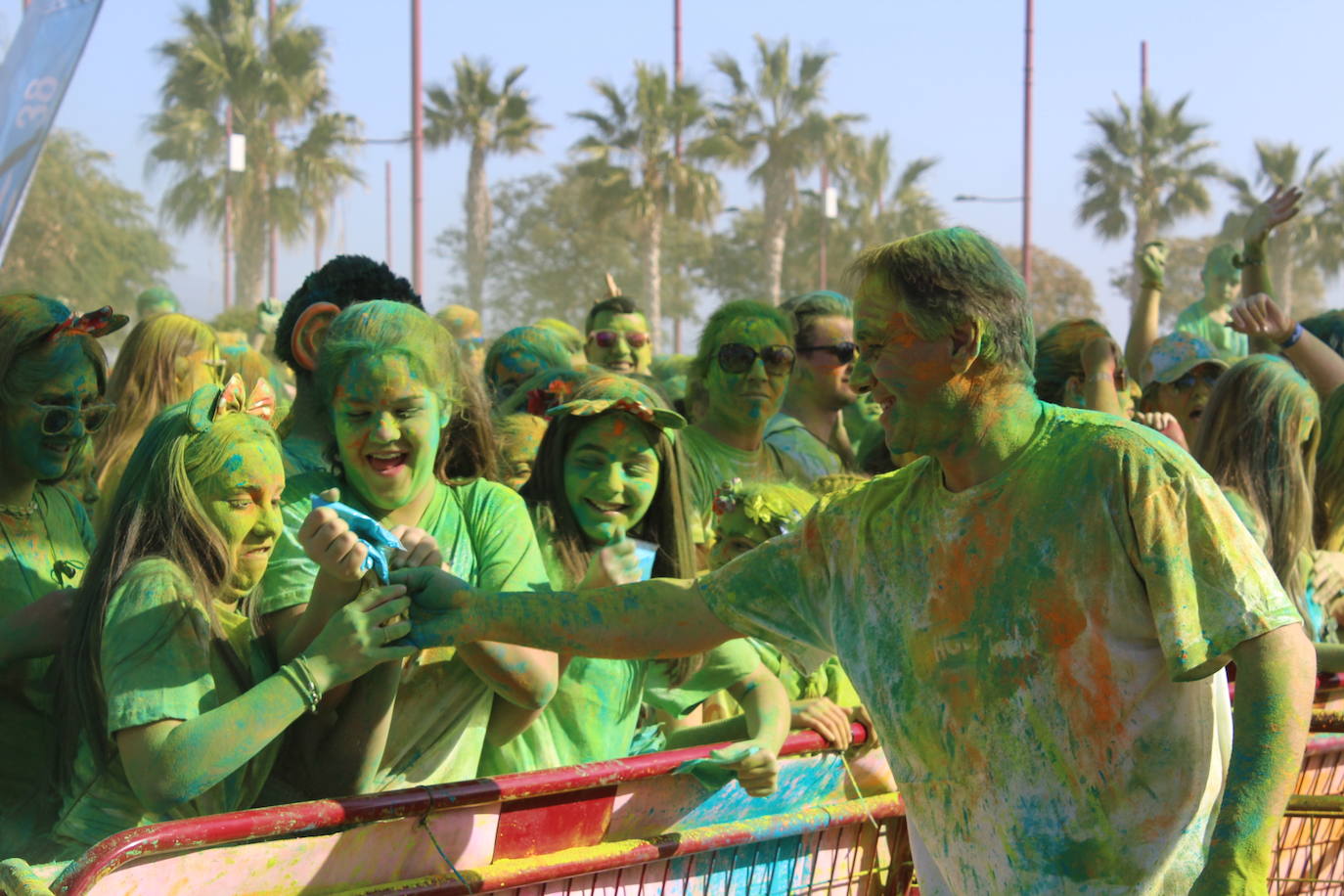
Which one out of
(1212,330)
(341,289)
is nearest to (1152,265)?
(1212,330)

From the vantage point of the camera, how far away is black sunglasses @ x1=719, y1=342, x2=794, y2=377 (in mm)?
6137

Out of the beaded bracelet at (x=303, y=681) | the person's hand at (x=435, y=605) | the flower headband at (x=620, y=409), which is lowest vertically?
the beaded bracelet at (x=303, y=681)

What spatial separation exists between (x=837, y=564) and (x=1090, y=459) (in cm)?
58

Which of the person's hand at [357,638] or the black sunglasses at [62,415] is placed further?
the black sunglasses at [62,415]

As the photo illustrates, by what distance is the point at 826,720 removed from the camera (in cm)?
396

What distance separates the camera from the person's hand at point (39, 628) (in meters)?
3.29

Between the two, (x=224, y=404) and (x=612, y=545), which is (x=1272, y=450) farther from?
(x=224, y=404)

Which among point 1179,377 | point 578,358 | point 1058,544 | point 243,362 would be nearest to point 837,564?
point 1058,544

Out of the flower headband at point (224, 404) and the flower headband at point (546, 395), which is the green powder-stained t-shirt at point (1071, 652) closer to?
the flower headband at point (224, 404)

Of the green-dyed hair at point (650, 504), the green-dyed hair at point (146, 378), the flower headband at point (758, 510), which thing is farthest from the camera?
the green-dyed hair at point (146, 378)

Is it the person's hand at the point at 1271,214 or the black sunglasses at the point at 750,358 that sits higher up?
the person's hand at the point at 1271,214

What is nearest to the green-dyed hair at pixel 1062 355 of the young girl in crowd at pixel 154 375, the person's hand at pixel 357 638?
the young girl in crowd at pixel 154 375

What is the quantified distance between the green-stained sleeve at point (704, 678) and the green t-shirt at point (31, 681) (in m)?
1.51

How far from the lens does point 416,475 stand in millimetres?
3523
